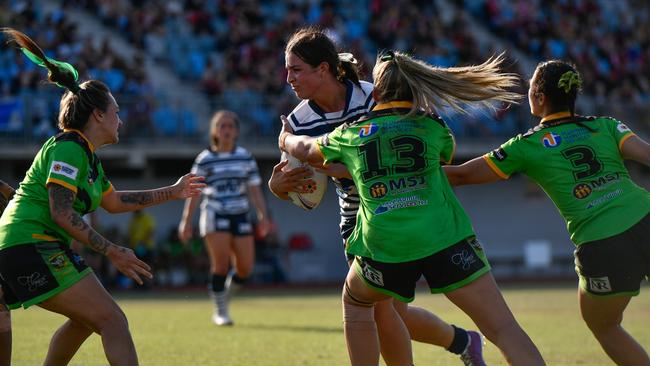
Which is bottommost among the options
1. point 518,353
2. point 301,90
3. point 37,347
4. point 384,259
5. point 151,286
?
point 151,286

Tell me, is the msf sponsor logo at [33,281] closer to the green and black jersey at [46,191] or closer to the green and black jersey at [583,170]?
the green and black jersey at [46,191]

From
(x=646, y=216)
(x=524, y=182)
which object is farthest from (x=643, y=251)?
(x=524, y=182)

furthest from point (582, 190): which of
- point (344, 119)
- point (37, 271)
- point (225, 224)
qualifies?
point (225, 224)

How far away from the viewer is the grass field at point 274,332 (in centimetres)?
857

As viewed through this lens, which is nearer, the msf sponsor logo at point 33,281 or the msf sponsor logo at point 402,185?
the msf sponsor logo at point 402,185

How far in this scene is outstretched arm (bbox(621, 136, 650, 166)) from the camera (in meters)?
5.90

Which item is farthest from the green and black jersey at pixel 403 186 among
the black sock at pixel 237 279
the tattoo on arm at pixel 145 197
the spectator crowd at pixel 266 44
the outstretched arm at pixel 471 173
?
the spectator crowd at pixel 266 44

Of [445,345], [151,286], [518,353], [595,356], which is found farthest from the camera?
[151,286]

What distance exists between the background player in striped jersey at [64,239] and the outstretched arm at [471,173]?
1836 millimetres

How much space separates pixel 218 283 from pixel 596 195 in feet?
23.2

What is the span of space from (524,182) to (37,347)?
1965cm

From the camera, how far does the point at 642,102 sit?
26.9m

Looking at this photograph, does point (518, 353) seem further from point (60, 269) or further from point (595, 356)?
point (595, 356)

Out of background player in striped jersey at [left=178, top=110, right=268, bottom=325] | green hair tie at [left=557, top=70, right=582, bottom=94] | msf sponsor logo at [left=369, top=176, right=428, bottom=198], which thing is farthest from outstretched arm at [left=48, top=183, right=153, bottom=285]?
background player in striped jersey at [left=178, top=110, right=268, bottom=325]
